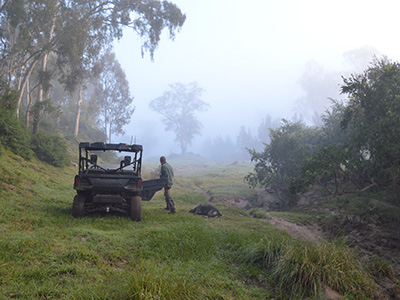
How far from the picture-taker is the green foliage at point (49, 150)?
18.4 metres

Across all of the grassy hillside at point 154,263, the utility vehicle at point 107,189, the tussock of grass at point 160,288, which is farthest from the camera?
the utility vehicle at point 107,189

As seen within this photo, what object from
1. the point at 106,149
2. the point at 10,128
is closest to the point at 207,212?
the point at 106,149

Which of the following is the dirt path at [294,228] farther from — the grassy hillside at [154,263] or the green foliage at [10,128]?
the green foliage at [10,128]

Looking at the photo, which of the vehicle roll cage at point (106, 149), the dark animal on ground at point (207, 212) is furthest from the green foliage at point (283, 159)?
the vehicle roll cage at point (106, 149)

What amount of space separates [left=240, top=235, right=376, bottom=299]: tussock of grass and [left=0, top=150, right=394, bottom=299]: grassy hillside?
0.02m

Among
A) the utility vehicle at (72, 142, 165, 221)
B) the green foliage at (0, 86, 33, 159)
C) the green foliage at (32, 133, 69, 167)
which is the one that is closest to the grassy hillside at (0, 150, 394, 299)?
the utility vehicle at (72, 142, 165, 221)

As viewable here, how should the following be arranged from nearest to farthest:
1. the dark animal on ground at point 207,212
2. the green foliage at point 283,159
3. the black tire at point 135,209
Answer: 1. the black tire at point 135,209
2. the dark animal on ground at point 207,212
3. the green foliage at point 283,159

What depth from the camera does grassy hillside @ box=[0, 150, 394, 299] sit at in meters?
4.07

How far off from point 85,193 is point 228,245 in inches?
185

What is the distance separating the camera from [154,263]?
203 inches

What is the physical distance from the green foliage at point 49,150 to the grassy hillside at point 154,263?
1104 centimetres

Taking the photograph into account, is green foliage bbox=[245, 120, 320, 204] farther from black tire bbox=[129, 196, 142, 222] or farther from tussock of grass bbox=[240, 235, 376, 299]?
tussock of grass bbox=[240, 235, 376, 299]

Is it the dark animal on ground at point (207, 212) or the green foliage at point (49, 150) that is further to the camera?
the green foliage at point (49, 150)

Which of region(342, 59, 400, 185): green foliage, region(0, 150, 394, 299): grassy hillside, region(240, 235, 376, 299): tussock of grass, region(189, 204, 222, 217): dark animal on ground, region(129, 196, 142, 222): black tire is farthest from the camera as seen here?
region(189, 204, 222, 217): dark animal on ground
